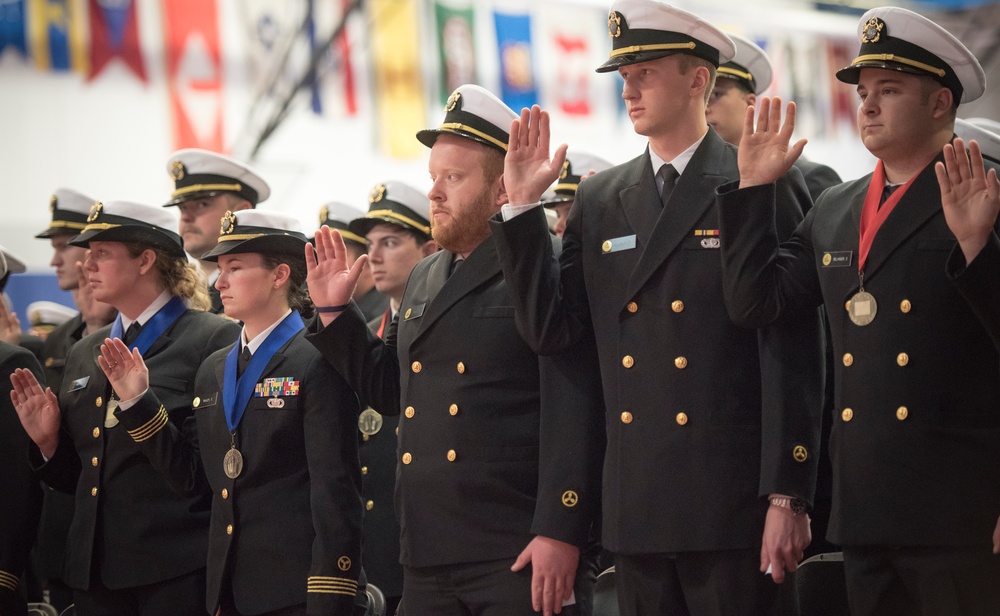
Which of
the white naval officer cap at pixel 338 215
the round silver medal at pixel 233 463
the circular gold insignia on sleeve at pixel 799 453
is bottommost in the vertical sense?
the circular gold insignia on sleeve at pixel 799 453

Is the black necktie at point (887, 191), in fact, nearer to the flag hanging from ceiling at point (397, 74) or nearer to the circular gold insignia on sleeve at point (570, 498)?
the circular gold insignia on sleeve at point (570, 498)

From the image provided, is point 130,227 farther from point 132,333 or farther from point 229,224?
point 229,224

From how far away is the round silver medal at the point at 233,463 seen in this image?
11.2ft

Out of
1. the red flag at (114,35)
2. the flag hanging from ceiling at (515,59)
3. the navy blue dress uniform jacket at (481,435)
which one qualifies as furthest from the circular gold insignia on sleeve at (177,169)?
the flag hanging from ceiling at (515,59)

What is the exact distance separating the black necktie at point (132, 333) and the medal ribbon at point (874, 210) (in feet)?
8.24

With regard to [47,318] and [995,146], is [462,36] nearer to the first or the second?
[47,318]

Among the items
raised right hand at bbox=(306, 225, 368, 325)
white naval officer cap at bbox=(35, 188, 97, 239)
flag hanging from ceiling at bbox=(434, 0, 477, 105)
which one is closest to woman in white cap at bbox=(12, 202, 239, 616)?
raised right hand at bbox=(306, 225, 368, 325)

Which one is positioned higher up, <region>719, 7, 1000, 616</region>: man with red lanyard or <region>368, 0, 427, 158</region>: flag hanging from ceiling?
<region>368, 0, 427, 158</region>: flag hanging from ceiling

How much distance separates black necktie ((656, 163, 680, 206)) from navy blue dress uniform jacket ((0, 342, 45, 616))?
8.74 ft

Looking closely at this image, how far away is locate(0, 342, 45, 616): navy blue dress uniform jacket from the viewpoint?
4094 mm

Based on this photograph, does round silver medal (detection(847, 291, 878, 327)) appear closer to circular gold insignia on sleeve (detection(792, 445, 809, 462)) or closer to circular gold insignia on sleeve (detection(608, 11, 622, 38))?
circular gold insignia on sleeve (detection(792, 445, 809, 462))

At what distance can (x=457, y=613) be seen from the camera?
2832 mm

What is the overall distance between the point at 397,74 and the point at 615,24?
5.76 metres

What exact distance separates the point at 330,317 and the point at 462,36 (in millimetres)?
5776
